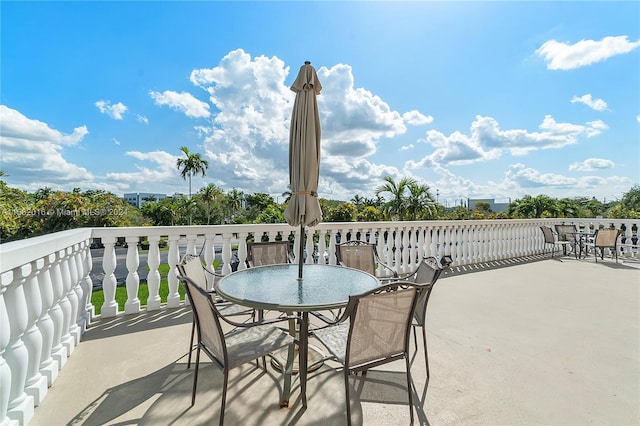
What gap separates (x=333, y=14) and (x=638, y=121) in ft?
30.2

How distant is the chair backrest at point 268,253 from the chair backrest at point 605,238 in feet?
26.6

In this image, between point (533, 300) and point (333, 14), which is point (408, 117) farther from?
point (533, 300)

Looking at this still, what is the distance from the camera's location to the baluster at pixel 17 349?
1.48 metres

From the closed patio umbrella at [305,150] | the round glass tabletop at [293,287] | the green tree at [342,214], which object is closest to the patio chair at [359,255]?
the round glass tabletop at [293,287]

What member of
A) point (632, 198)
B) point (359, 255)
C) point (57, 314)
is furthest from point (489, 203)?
point (57, 314)

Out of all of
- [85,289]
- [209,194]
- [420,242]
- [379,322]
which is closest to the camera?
[379,322]

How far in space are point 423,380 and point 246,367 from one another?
4.66 ft

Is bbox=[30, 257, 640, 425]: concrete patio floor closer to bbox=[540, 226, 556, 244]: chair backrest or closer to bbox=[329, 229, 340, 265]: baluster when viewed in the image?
bbox=[329, 229, 340, 265]: baluster

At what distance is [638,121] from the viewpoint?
Answer: 791 cm

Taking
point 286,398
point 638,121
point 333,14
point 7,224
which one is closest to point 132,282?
point 286,398

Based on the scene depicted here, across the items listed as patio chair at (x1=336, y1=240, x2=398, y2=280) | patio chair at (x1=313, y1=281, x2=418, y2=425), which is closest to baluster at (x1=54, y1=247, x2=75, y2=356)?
patio chair at (x1=313, y1=281, x2=418, y2=425)

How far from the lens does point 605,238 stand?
6965 millimetres

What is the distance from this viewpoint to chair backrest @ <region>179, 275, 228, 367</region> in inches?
59.1

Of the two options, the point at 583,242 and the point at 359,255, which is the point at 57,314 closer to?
the point at 359,255
